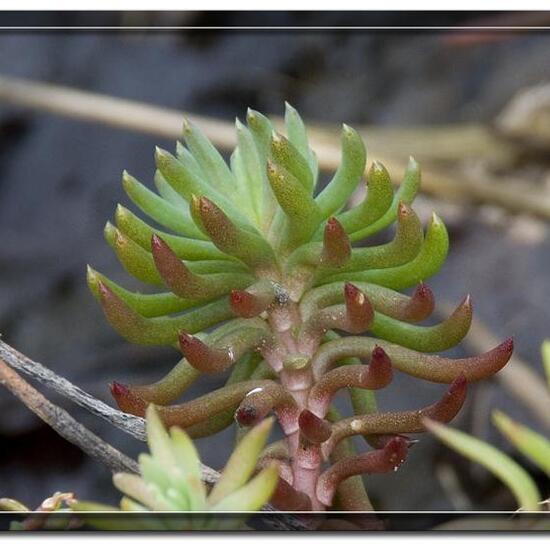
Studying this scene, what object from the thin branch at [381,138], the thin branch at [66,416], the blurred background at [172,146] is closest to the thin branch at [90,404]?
the thin branch at [66,416]

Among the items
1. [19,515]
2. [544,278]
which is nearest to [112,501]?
[19,515]

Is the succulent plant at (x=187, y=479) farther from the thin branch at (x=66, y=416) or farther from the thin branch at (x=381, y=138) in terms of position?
the thin branch at (x=381, y=138)

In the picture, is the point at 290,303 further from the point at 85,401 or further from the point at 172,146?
the point at 172,146

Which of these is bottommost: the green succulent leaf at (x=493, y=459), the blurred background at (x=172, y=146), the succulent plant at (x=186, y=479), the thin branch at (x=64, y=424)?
the green succulent leaf at (x=493, y=459)

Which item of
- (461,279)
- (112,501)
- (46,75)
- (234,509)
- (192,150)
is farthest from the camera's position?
(461,279)

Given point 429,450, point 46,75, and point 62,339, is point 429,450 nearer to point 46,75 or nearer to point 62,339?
point 62,339

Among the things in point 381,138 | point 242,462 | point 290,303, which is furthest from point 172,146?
point 242,462
